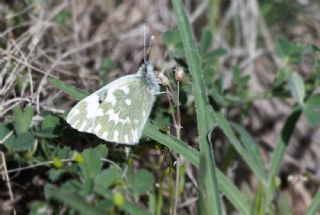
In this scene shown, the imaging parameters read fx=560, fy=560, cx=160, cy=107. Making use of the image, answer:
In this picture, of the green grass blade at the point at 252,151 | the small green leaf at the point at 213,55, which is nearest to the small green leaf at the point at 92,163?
the green grass blade at the point at 252,151

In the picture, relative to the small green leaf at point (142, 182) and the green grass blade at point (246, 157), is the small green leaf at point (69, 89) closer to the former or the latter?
the small green leaf at point (142, 182)

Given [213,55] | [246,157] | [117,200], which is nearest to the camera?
[117,200]

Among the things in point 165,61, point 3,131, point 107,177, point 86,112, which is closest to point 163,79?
point 86,112

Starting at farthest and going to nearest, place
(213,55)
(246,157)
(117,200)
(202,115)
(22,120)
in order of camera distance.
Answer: (213,55), (246,157), (22,120), (202,115), (117,200)

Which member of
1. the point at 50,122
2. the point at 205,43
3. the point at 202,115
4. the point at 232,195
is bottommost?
the point at 232,195

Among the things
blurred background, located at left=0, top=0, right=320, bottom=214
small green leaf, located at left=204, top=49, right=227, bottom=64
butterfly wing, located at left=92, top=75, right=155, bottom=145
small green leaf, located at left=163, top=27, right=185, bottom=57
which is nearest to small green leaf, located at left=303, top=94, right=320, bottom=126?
blurred background, located at left=0, top=0, right=320, bottom=214

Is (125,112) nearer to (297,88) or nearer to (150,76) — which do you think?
(150,76)

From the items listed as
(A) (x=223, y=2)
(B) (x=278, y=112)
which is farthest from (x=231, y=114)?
(A) (x=223, y=2)
